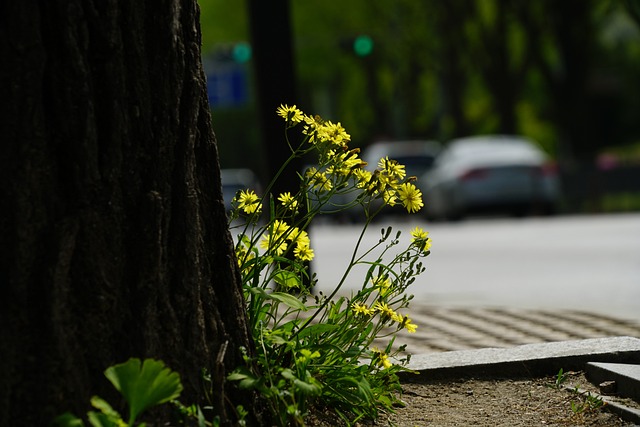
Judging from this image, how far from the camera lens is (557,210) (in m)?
30.5

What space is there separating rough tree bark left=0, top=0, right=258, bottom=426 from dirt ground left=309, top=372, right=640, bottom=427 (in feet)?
→ 2.36

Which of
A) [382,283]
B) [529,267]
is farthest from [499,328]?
[529,267]

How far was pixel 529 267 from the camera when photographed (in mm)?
13859

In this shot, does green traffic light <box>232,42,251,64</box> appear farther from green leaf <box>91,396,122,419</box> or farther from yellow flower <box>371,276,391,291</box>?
green leaf <box>91,396,122,419</box>

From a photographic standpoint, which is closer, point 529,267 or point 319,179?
point 319,179

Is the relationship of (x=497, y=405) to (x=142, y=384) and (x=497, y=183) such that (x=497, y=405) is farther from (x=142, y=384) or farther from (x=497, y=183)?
(x=497, y=183)

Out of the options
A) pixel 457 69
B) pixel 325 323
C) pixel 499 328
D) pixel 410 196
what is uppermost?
pixel 457 69

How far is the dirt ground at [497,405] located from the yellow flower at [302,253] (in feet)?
1.92

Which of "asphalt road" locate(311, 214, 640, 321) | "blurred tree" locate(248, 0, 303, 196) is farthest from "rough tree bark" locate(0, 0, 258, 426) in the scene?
"blurred tree" locate(248, 0, 303, 196)

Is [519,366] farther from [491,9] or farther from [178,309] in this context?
[491,9]

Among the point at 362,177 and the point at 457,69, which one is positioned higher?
the point at 457,69

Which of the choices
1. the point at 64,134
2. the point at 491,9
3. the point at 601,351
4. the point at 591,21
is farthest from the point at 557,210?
the point at 64,134

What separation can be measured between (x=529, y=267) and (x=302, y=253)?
942 centimetres

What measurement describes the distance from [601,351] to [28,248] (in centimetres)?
247
